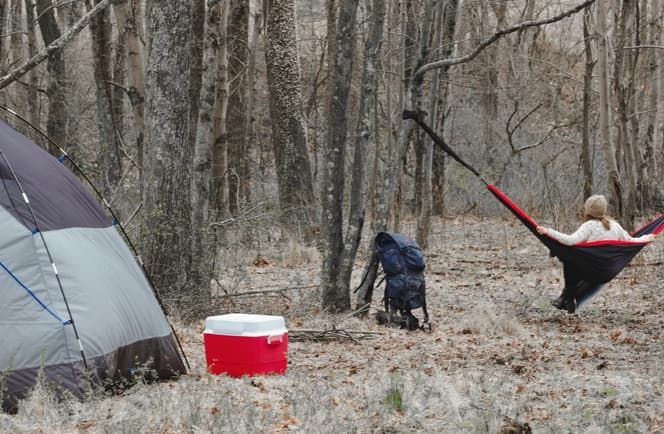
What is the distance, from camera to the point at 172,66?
26.3ft

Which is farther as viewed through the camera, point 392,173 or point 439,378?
point 392,173

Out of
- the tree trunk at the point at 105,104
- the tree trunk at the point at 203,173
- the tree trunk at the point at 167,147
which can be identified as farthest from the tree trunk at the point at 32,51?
the tree trunk at the point at 167,147

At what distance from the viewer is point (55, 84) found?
1437 centimetres

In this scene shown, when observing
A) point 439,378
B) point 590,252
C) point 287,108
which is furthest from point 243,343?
point 287,108

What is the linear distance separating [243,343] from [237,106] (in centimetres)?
1121

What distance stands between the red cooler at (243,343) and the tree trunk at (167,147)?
2.60 meters

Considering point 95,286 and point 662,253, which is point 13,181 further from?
point 662,253

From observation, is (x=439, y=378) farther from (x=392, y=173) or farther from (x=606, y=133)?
(x=606, y=133)

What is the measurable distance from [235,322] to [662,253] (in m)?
8.80

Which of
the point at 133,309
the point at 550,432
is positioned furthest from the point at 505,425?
the point at 133,309

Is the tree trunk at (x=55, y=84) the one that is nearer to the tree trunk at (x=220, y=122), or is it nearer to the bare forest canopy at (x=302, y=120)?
the bare forest canopy at (x=302, y=120)

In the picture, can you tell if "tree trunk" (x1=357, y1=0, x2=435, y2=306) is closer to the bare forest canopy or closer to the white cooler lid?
the bare forest canopy

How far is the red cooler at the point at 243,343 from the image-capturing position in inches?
215

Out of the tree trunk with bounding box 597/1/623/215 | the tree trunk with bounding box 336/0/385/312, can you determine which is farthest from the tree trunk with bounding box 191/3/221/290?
the tree trunk with bounding box 597/1/623/215
